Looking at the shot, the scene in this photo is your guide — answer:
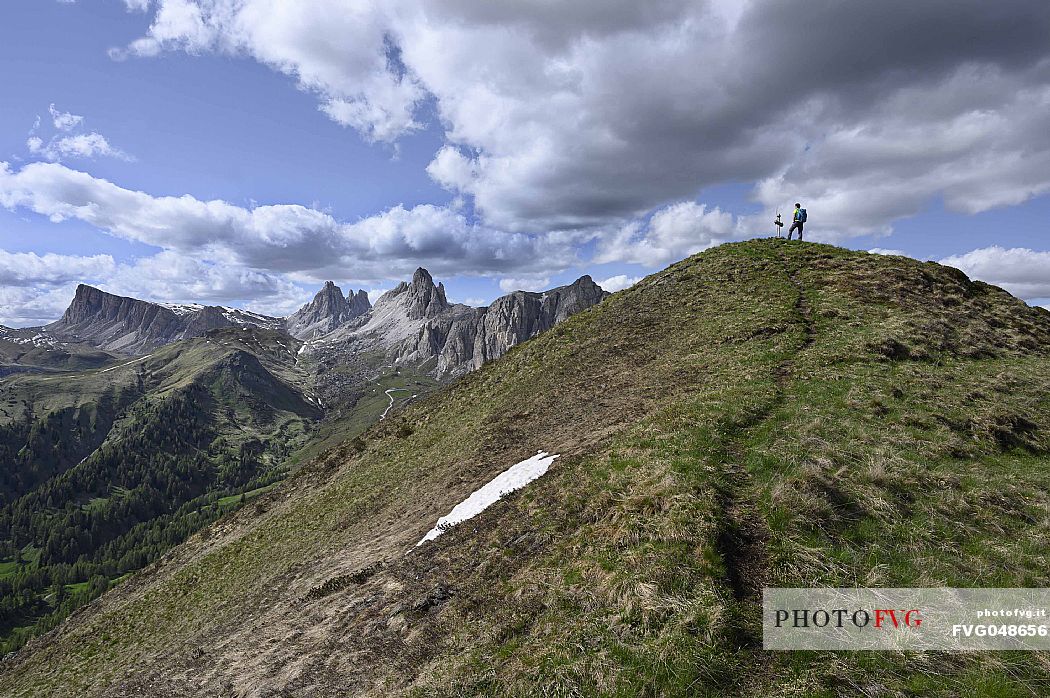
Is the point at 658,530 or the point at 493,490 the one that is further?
the point at 493,490

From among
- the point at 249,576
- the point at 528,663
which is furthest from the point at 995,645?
the point at 249,576

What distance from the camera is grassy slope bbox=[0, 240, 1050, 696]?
9867 millimetres

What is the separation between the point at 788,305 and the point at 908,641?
31.9m

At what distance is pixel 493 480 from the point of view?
23125 millimetres

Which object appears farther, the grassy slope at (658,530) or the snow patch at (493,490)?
the snow patch at (493,490)

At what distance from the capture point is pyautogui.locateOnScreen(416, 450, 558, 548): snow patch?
64.8 ft

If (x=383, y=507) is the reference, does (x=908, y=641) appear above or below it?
above

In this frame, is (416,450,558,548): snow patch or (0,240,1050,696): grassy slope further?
(416,450,558,548): snow patch

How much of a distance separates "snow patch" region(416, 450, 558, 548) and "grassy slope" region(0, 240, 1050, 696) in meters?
1.22

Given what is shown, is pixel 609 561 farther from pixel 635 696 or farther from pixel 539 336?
pixel 539 336

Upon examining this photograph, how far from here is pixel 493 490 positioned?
70.0ft

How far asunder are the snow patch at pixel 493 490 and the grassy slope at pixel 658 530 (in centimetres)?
122

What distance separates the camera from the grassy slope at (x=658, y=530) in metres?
9.87

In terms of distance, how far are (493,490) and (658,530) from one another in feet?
33.8
